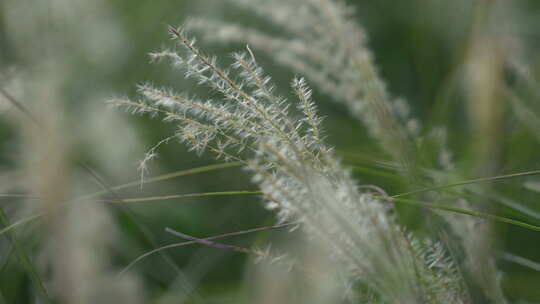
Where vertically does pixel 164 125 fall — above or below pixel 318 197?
above

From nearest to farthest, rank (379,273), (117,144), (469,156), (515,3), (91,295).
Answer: (379,273) → (91,295) → (469,156) → (117,144) → (515,3)

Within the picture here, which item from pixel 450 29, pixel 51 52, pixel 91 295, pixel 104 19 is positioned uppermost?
pixel 450 29

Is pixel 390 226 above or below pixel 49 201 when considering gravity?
above

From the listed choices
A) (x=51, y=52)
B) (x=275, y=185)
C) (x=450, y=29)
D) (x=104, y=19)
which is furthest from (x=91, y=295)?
(x=450, y=29)

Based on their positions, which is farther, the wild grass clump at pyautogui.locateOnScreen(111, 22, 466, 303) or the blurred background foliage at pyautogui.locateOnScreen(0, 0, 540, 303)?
the blurred background foliage at pyautogui.locateOnScreen(0, 0, 540, 303)

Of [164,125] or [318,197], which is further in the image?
[164,125]

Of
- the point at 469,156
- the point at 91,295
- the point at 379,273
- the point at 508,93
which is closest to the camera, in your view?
the point at 379,273

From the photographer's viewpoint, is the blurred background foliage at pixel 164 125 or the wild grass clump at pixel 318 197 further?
the blurred background foliage at pixel 164 125

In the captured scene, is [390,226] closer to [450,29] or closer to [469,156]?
[469,156]
